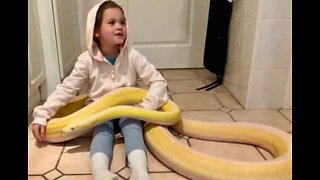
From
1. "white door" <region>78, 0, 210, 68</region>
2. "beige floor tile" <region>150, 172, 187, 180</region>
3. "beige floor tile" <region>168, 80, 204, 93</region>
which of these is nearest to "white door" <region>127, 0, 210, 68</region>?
"white door" <region>78, 0, 210, 68</region>

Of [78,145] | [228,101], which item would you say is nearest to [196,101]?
[228,101]

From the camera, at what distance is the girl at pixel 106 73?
1020mm

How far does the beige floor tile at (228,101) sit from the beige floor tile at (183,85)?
0.16 m

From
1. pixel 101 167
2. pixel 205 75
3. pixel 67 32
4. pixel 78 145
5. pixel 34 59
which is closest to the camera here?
pixel 101 167

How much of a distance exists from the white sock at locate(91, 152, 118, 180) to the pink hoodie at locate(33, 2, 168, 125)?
239 mm

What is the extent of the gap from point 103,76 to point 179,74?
89cm

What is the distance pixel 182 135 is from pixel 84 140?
346 millimetres

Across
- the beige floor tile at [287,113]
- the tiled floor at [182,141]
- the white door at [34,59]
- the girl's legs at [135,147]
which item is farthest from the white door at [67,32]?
the beige floor tile at [287,113]

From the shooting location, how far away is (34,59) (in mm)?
1309

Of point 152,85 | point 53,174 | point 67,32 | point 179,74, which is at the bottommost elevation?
point 53,174

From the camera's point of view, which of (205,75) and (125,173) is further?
(205,75)

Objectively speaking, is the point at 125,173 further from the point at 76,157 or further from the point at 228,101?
the point at 228,101

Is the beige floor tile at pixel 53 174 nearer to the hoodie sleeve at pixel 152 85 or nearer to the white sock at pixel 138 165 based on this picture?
Answer: the white sock at pixel 138 165

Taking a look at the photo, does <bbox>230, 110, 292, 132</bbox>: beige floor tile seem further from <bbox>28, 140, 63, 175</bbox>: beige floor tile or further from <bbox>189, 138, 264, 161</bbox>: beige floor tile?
<bbox>28, 140, 63, 175</bbox>: beige floor tile
